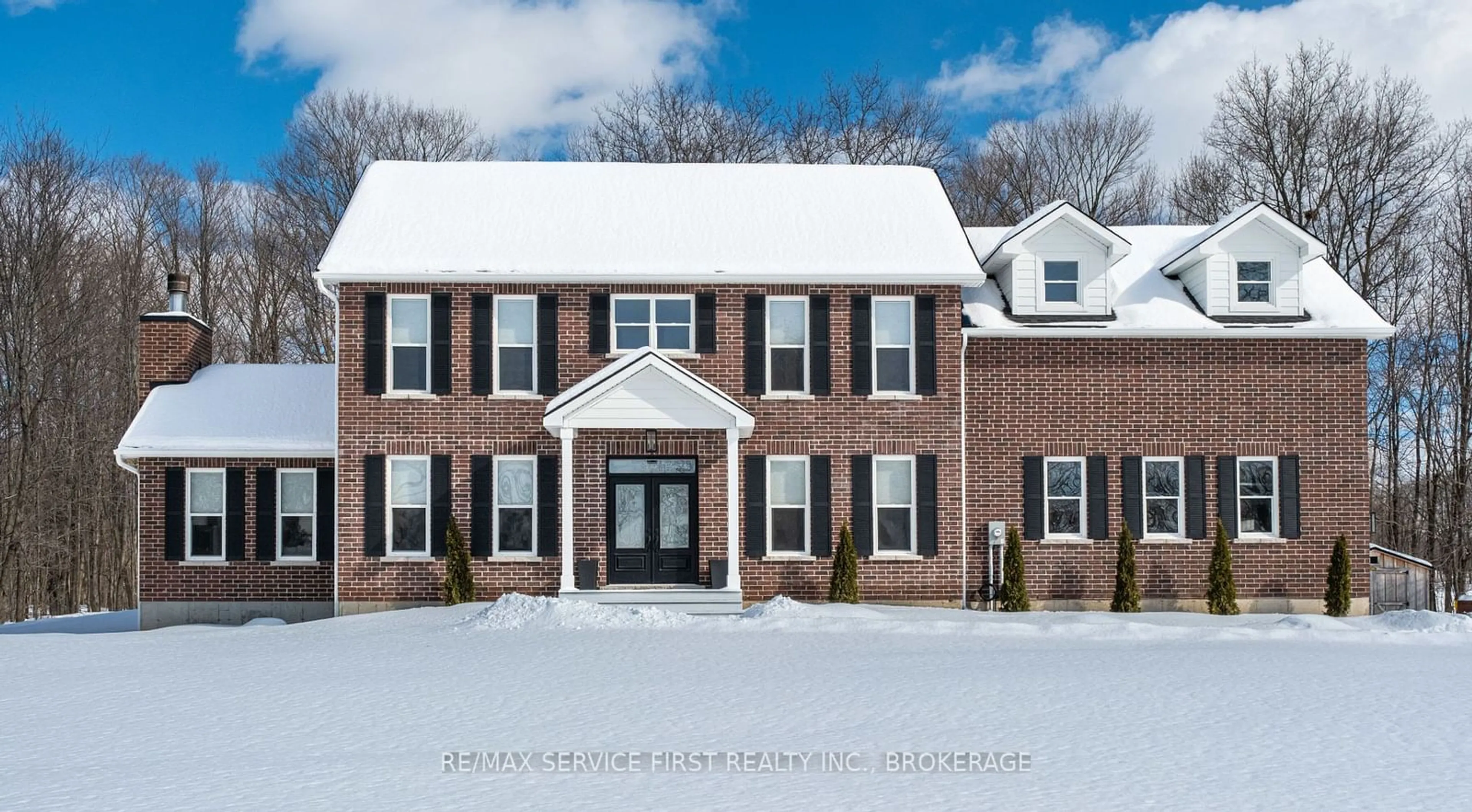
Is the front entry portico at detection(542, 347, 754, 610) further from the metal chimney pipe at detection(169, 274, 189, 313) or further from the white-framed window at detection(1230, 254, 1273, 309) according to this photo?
the white-framed window at detection(1230, 254, 1273, 309)

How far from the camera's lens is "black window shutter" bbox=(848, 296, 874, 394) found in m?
20.2

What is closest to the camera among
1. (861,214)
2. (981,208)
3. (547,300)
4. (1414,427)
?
(547,300)

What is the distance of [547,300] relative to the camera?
20062 mm

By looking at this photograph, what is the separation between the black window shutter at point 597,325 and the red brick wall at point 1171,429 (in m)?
6.06

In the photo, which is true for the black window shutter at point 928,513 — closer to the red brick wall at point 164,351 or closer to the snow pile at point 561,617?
the snow pile at point 561,617

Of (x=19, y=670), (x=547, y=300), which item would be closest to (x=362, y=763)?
(x=19, y=670)

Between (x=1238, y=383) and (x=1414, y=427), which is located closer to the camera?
(x=1238, y=383)

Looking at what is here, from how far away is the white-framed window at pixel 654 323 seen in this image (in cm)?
2016

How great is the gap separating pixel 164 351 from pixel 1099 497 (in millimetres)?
16427

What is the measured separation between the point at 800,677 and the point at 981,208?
29174mm

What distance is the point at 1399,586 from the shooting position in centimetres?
2356

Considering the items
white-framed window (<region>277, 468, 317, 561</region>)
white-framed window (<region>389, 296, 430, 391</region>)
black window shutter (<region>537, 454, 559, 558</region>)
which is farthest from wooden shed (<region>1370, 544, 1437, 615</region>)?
white-framed window (<region>277, 468, 317, 561</region>)

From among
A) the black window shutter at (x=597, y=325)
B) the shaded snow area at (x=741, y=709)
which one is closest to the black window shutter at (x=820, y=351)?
the black window shutter at (x=597, y=325)

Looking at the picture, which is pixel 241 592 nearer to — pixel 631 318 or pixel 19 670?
pixel 19 670
